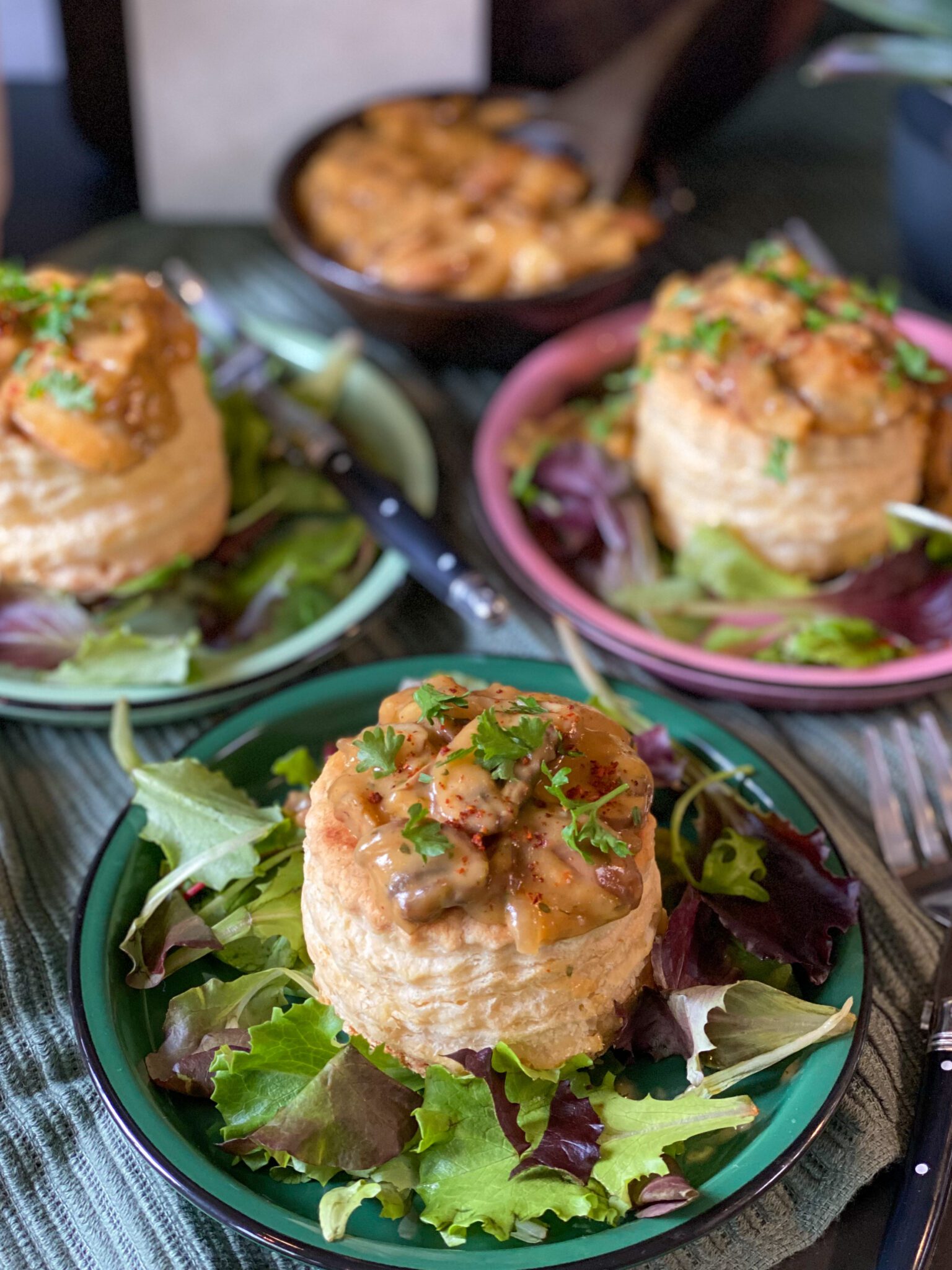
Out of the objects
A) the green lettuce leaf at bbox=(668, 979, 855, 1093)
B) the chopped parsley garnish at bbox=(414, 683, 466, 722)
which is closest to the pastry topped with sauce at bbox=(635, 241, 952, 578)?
the chopped parsley garnish at bbox=(414, 683, 466, 722)

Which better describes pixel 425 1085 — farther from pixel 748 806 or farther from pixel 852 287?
pixel 852 287

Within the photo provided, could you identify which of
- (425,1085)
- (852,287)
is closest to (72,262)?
(852,287)

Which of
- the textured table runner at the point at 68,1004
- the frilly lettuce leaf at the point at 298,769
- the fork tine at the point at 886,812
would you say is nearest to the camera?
the textured table runner at the point at 68,1004

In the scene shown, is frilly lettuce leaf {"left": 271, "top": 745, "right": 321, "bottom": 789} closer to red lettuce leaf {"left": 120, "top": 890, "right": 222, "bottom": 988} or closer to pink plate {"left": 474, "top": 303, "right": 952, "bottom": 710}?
red lettuce leaf {"left": 120, "top": 890, "right": 222, "bottom": 988}

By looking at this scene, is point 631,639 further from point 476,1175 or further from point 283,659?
→ point 476,1175

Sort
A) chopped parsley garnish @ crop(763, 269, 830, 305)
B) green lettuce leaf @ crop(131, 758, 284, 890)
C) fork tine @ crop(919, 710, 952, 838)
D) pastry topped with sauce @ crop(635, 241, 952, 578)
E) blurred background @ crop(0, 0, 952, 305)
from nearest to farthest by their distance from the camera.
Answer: green lettuce leaf @ crop(131, 758, 284, 890) → fork tine @ crop(919, 710, 952, 838) → pastry topped with sauce @ crop(635, 241, 952, 578) → chopped parsley garnish @ crop(763, 269, 830, 305) → blurred background @ crop(0, 0, 952, 305)

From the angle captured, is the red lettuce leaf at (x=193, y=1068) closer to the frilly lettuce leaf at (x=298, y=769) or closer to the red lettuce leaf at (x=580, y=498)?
the frilly lettuce leaf at (x=298, y=769)

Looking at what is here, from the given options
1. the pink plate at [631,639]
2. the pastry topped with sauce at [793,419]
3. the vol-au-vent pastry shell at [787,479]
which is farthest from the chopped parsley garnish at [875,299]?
the pink plate at [631,639]

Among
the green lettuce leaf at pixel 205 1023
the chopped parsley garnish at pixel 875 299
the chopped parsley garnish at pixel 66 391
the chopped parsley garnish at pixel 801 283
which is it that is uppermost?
the chopped parsley garnish at pixel 66 391
